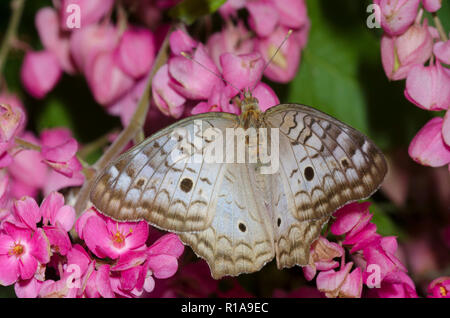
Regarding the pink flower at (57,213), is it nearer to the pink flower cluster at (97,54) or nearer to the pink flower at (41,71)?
the pink flower cluster at (97,54)

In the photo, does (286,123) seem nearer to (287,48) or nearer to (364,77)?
(287,48)

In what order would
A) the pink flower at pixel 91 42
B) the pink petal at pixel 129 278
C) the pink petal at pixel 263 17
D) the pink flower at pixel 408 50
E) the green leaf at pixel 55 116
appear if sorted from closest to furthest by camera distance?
the pink petal at pixel 129 278 < the pink flower at pixel 408 50 < the pink petal at pixel 263 17 < the pink flower at pixel 91 42 < the green leaf at pixel 55 116

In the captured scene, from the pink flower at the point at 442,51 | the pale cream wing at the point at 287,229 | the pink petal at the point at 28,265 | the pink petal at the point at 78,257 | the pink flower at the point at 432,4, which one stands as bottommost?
the pink petal at the point at 28,265

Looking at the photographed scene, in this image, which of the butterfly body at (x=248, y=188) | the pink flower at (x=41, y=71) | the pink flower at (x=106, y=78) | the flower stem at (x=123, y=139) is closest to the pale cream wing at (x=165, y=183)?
the butterfly body at (x=248, y=188)

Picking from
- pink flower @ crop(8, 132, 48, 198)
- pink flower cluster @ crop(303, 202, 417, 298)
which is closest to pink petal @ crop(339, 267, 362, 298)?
pink flower cluster @ crop(303, 202, 417, 298)
